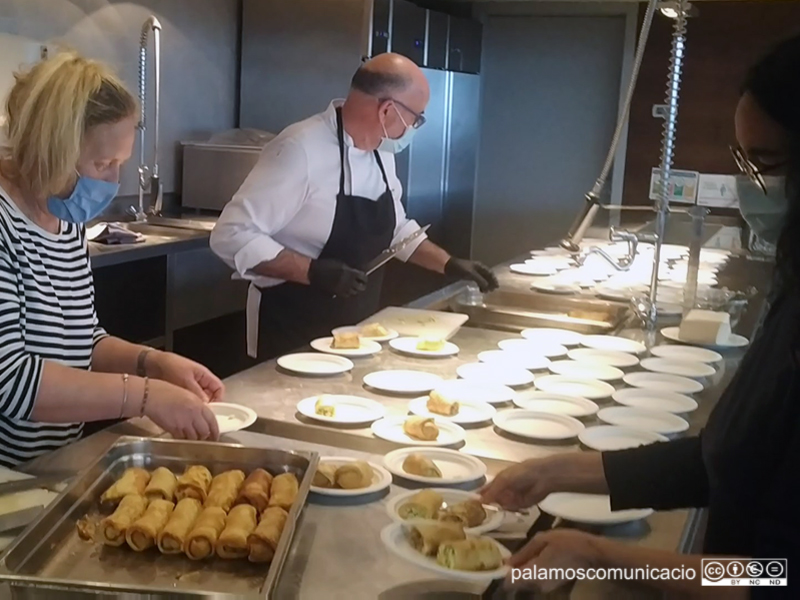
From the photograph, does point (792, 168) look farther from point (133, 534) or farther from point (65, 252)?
point (65, 252)

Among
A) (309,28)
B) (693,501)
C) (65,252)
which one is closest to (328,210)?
(65,252)

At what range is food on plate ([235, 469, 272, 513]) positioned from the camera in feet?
3.84

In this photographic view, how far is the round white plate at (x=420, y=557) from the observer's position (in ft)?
3.46

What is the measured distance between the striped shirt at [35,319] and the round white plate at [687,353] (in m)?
1.36

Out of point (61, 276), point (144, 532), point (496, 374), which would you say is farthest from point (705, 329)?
point (144, 532)

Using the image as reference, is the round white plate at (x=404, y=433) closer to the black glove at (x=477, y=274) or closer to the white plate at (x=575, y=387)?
the white plate at (x=575, y=387)

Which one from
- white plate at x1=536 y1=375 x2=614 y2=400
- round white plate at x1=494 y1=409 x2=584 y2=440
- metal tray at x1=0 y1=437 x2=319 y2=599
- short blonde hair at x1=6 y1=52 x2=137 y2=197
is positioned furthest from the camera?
white plate at x1=536 y1=375 x2=614 y2=400

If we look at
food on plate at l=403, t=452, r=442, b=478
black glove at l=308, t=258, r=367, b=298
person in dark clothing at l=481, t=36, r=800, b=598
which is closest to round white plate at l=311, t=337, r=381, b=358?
black glove at l=308, t=258, r=367, b=298

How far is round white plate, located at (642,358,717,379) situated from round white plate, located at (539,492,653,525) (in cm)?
84

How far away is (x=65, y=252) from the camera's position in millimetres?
1663

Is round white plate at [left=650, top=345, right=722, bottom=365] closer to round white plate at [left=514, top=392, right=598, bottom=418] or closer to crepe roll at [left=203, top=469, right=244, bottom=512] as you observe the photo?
round white plate at [left=514, top=392, right=598, bottom=418]

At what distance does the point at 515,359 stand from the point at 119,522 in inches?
47.7

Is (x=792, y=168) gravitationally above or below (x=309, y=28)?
below

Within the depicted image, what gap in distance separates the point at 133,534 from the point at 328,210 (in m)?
1.73
